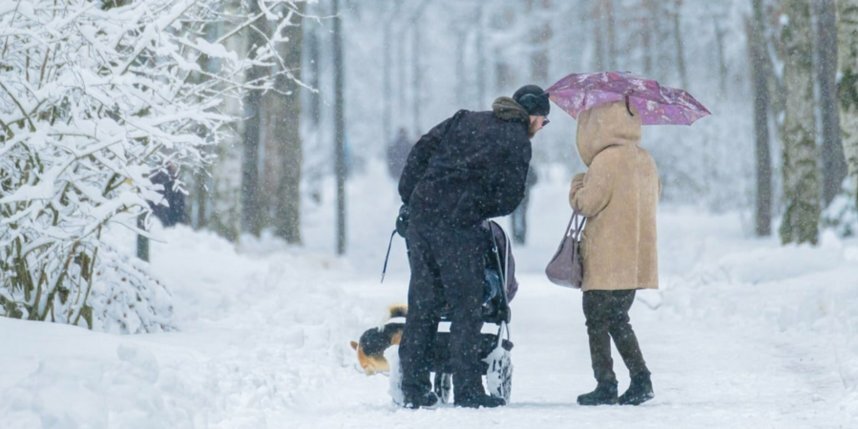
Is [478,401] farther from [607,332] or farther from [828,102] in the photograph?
[828,102]

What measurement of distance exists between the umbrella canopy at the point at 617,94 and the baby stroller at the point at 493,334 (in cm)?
91

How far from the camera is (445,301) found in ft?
24.9

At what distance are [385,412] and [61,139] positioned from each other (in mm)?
2569

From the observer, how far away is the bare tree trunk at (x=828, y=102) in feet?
80.7

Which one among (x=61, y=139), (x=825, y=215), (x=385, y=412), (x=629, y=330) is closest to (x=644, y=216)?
(x=629, y=330)

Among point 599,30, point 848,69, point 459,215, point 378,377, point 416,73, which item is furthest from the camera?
point 416,73

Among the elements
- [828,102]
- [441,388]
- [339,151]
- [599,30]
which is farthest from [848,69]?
[599,30]

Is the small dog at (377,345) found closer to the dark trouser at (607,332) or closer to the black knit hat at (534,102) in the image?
the dark trouser at (607,332)

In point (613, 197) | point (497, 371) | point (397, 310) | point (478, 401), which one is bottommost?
point (478, 401)

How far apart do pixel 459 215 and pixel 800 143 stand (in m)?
14.0

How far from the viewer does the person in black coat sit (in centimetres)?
738

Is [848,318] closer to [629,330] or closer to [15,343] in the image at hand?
[629,330]

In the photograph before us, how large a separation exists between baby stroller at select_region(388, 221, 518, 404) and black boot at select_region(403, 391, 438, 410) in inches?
2.6

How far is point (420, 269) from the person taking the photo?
7.50 metres
